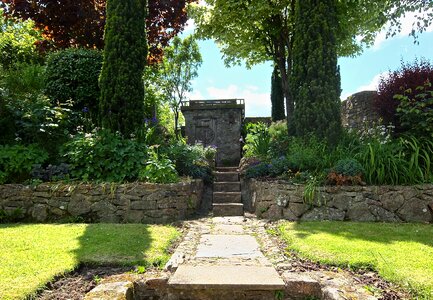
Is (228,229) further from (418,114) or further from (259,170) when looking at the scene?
(418,114)

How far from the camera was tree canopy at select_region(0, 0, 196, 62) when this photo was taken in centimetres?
995

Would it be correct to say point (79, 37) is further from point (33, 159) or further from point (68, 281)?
point (68, 281)

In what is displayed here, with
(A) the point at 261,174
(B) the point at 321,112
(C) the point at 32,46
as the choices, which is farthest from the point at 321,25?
(C) the point at 32,46

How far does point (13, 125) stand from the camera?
6648mm

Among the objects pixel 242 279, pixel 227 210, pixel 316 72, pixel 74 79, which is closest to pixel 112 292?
pixel 242 279

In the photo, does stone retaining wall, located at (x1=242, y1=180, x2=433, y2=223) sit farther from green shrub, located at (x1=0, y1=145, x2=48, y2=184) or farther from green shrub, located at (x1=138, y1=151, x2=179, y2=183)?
green shrub, located at (x1=0, y1=145, x2=48, y2=184)

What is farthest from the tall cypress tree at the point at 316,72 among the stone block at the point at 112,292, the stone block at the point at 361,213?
the stone block at the point at 112,292

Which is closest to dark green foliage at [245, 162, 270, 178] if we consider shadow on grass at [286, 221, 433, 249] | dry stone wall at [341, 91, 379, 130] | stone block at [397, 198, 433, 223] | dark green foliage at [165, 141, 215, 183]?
dark green foliage at [165, 141, 215, 183]

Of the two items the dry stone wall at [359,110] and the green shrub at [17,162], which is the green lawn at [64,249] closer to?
the green shrub at [17,162]

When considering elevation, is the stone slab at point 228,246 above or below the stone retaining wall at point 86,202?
below

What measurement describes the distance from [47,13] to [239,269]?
9.99 metres

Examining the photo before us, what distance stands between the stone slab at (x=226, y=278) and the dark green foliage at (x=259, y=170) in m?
3.99

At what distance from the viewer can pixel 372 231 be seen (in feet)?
15.4

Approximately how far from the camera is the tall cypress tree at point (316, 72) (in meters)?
7.15
